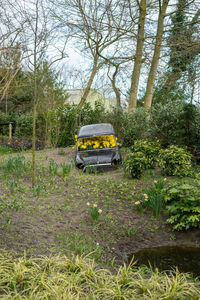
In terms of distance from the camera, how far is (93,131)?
9188 mm

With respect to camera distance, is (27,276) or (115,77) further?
(115,77)

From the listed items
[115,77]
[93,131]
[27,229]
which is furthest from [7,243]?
[115,77]

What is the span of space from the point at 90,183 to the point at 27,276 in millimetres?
4044

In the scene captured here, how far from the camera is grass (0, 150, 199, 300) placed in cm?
277

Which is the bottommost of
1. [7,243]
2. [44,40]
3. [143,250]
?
[143,250]

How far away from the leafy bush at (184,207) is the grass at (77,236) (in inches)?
10.1

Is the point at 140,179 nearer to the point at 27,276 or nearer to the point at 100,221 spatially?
the point at 100,221

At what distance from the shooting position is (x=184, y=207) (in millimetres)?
4809

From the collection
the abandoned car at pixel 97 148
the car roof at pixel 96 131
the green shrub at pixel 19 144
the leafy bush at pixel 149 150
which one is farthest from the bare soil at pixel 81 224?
the green shrub at pixel 19 144

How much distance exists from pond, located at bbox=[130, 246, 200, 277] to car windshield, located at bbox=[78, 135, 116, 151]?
4793 mm

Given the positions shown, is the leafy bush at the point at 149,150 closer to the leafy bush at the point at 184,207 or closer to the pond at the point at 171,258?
the leafy bush at the point at 184,207

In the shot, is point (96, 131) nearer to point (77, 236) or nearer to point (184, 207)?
point (184, 207)

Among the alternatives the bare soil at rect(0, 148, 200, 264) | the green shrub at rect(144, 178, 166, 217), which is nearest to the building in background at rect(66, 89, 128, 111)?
the bare soil at rect(0, 148, 200, 264)

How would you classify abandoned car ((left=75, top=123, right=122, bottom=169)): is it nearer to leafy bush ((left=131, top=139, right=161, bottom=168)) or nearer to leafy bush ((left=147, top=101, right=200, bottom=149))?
leafy bush ((left=131, top=139, right=161, bottom=168))
